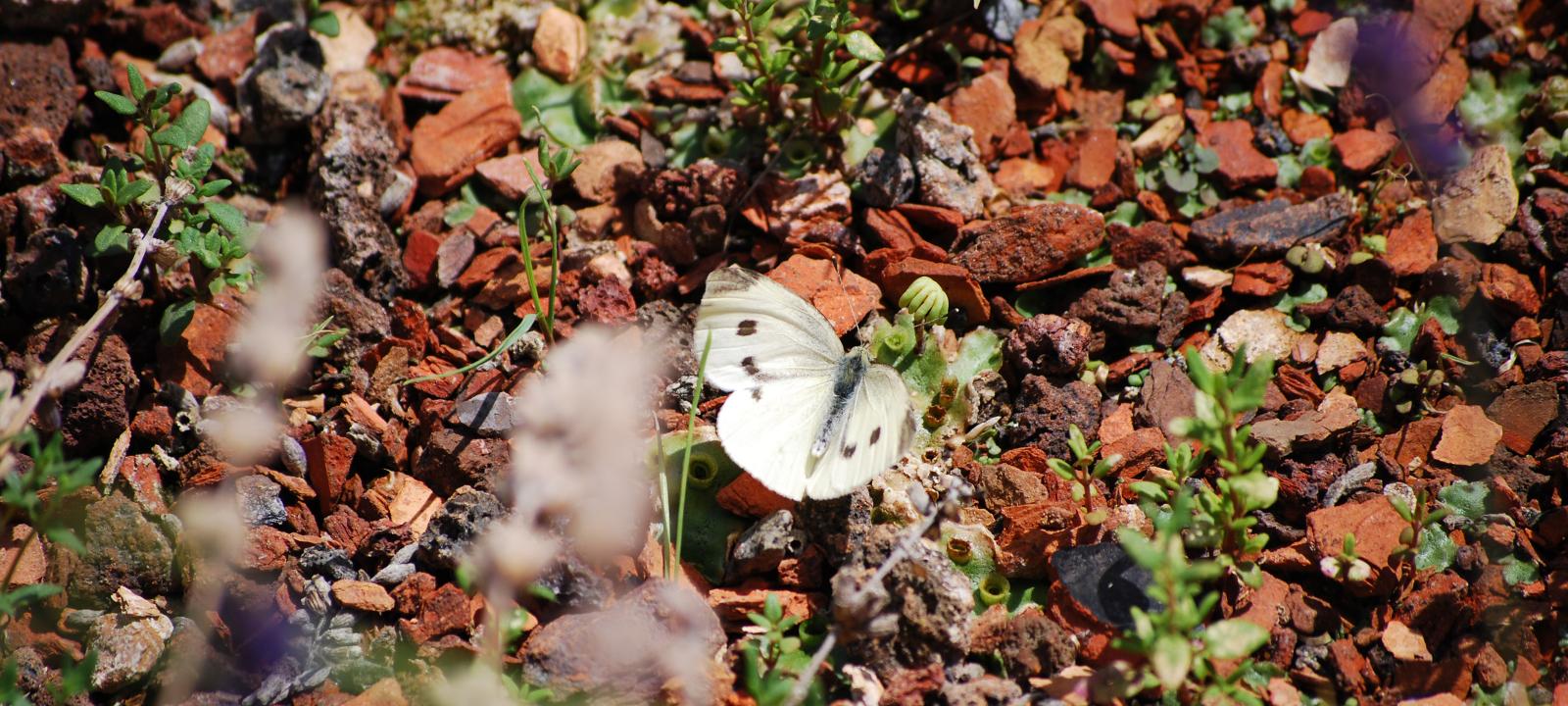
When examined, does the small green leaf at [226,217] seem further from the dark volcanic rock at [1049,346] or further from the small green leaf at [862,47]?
the dark volcanic rock at [1049,346]

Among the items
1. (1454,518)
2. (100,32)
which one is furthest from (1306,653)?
(100,32)

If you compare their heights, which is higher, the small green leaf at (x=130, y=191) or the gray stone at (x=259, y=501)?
the small green leaf at (x=130, y=191)

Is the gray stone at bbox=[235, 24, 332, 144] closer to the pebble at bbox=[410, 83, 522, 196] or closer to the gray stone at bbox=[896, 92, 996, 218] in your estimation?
the pebble at bbox=[410, 83, 522, 196]

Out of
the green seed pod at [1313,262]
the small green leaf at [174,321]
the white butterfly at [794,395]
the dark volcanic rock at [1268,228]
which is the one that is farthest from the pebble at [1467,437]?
the small green leaf at [174,321]

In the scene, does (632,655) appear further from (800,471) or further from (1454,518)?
(1454,518)

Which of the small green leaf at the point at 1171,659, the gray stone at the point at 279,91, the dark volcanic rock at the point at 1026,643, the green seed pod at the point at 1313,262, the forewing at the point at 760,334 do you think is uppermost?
the gray stone at the point at 279,91

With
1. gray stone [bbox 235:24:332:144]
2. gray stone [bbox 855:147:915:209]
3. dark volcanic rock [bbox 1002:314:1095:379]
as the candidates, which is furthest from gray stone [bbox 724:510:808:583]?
gray stone [bbox 235:24:332:144]

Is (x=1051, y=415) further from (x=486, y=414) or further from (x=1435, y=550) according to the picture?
(x=486, y=414)

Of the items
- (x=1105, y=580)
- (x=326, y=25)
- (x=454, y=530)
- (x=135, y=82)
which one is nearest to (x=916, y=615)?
(x=1105, y=580)
